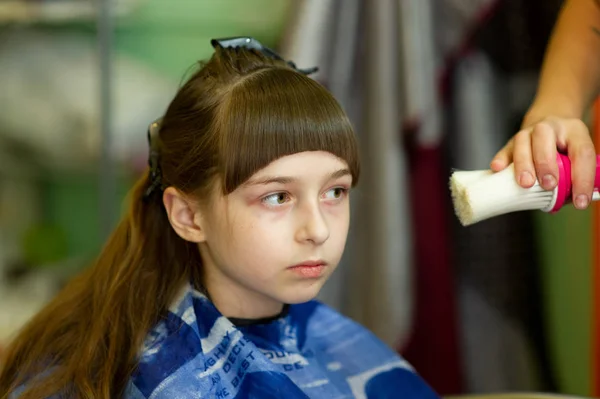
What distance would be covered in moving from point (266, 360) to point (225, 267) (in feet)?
0.41

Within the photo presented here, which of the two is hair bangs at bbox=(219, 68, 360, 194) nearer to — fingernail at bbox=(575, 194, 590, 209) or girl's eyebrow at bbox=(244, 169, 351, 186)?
girl's eyebrow at bbox=(244, 169, 351, 186)

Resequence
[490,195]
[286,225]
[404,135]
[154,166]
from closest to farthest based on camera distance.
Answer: [490,195]
[286,225]
[154,166]
[404,135]

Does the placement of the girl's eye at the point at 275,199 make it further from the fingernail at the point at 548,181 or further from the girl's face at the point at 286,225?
the fingernail at the point at 548,181

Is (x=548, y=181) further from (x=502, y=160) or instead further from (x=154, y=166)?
(x=154, y=166)

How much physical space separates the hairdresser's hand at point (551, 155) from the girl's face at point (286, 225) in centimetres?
20

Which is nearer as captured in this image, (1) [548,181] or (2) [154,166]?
(1) [548,181]

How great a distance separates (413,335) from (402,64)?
0.53 metres

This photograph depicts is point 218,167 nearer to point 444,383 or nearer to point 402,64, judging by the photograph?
point 402,64

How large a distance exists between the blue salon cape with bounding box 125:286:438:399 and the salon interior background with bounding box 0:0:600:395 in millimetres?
384

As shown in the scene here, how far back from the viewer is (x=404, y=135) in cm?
142

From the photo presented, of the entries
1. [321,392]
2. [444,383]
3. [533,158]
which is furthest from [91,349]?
[444,383]

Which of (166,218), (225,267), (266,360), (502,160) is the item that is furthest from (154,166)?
(502,160)

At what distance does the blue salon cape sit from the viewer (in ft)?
2.82

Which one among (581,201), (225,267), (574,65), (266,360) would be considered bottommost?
(266,360)
